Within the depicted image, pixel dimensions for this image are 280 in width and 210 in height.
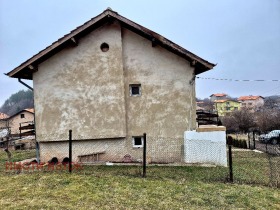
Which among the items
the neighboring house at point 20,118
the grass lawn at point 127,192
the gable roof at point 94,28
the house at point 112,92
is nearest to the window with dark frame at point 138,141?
the house at point 112,92

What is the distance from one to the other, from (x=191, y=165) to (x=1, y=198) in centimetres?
729

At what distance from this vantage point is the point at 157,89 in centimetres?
1183

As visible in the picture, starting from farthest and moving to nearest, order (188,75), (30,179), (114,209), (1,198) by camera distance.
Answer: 1. (188,75)
2. (30,179)
3. (1,198)
4. (114,209)

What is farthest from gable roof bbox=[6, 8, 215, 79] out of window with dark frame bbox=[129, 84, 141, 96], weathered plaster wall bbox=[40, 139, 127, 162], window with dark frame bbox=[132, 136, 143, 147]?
window with dark frame bbox=[132, 136, 143, 147]

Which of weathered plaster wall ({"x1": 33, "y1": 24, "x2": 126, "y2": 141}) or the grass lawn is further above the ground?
weathered plaster wall ({"x1": 33, "y1": 24, "x2": 126, "y2": 141})

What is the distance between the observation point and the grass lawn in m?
5.96

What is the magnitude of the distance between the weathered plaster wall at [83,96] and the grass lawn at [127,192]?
304 centimetres

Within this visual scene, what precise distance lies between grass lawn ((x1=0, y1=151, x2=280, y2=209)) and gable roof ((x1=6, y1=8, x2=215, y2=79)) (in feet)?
15.6

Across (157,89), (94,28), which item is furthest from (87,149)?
(94,28)

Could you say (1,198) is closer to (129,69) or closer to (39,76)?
(39,76)

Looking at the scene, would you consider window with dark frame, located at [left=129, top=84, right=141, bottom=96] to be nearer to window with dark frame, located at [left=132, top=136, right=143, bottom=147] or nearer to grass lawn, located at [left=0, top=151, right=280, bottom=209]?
window with dark frame, located at [left=132, top=136, right=143, bottom=147]

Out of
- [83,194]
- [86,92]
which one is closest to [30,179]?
[83,194]

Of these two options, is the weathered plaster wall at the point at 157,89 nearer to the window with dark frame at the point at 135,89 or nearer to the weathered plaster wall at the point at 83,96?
the window with dark frame at the point at 135,89

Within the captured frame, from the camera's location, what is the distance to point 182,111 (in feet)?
38.7
